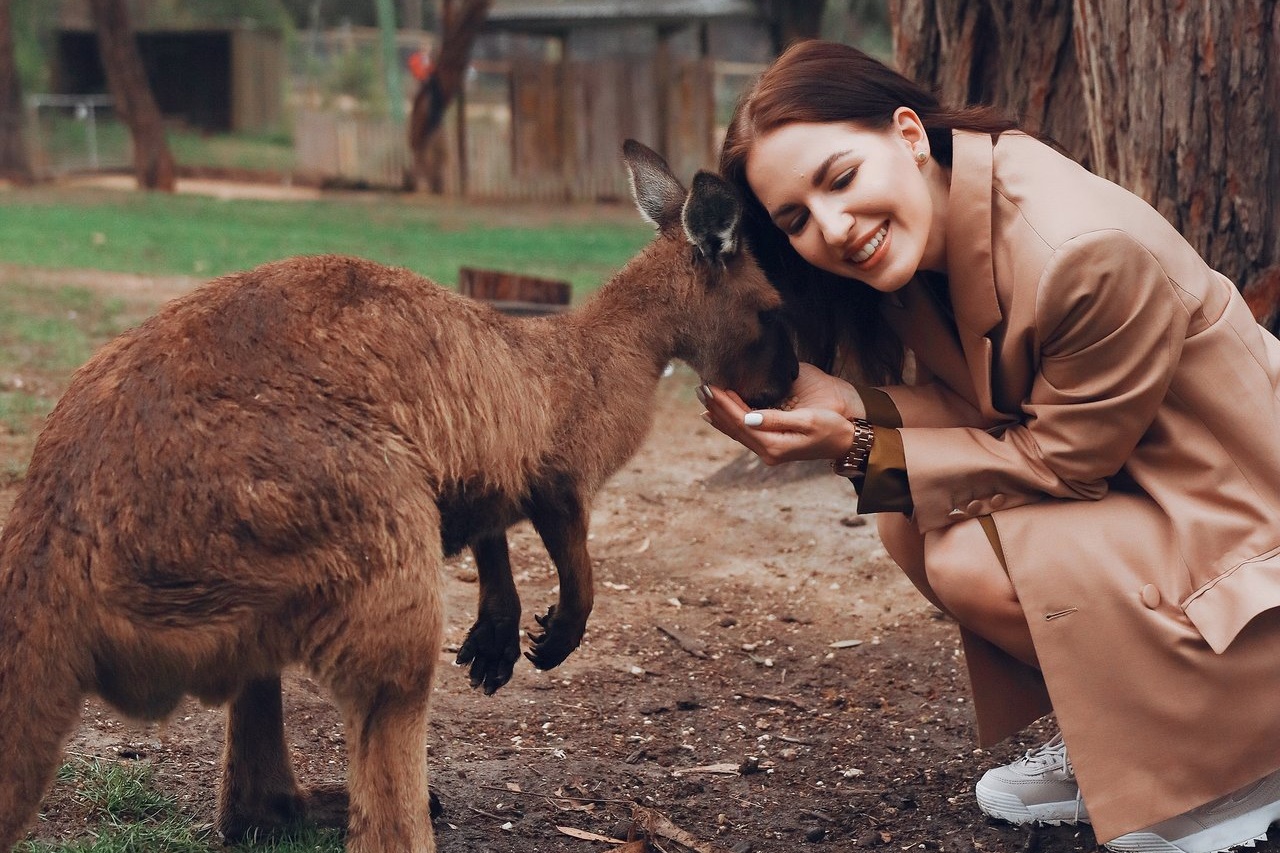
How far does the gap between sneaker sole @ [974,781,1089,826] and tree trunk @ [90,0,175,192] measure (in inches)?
705

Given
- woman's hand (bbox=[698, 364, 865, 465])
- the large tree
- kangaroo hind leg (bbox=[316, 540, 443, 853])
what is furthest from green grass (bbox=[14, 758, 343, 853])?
the large tree

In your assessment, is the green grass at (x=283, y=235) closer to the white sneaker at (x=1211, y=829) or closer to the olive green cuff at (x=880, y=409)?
the olive green cuff at (x=880, y=409)

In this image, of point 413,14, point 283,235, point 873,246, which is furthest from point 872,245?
point 413,14

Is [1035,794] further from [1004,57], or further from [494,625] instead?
[1004,57]

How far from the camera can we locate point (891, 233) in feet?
9.92

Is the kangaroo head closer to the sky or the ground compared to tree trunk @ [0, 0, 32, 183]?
closer to the sky

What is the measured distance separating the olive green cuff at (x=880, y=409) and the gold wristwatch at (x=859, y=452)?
17 centimetres

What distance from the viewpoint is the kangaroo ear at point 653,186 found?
367 centimetres

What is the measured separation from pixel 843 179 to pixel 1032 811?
1.53 metres

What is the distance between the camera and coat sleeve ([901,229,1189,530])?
282 cm

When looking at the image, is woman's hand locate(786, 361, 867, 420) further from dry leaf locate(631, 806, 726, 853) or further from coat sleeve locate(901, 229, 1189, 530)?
dry leaf locate(631, 806, 726, 853)

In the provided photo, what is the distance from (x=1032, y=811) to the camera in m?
3.32

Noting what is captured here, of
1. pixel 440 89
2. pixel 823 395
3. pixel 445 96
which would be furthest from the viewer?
pixel 445 96

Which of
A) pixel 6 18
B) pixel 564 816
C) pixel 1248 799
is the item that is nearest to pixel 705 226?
pixel 564 816
